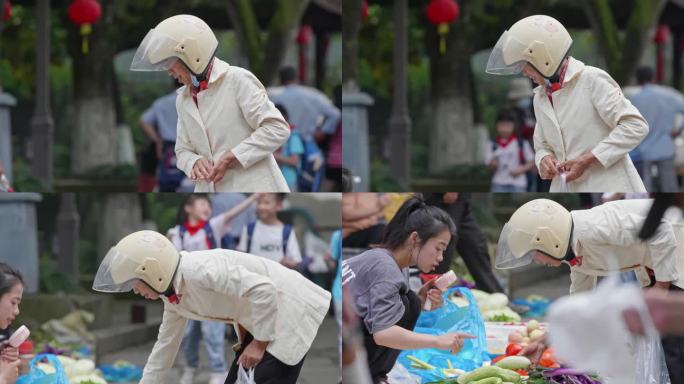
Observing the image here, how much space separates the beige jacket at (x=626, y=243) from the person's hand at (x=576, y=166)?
0.28 m

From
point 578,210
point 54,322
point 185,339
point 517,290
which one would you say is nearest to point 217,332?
point 185,339

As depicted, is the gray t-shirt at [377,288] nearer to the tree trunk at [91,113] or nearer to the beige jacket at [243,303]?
the beige jacket at [243,303]

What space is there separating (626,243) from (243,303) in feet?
5.02

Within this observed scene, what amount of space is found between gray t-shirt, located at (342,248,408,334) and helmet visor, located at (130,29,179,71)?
1.15 meters

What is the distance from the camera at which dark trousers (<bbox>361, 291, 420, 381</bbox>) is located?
248 inches

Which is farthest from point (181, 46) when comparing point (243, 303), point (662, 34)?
point (662, 34)

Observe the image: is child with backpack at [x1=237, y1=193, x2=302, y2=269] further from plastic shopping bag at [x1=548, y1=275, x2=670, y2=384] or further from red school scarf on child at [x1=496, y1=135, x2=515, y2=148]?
plastic shopping bag at [x1=548, y1=275, x2=670, y2=384]

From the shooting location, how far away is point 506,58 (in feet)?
21.0

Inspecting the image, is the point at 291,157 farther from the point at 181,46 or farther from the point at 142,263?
the point at 142,263

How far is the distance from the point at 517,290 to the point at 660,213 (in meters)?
3.26

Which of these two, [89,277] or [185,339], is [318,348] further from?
[89,277]

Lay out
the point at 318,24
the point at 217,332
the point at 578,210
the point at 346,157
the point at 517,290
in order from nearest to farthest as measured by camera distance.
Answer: the point at 578,210, the point at 517,290, the point at 217,332, the point at 346,157, the point at 318,24

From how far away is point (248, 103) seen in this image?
251 inches

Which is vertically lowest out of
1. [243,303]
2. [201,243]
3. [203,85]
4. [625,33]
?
[201,243]
